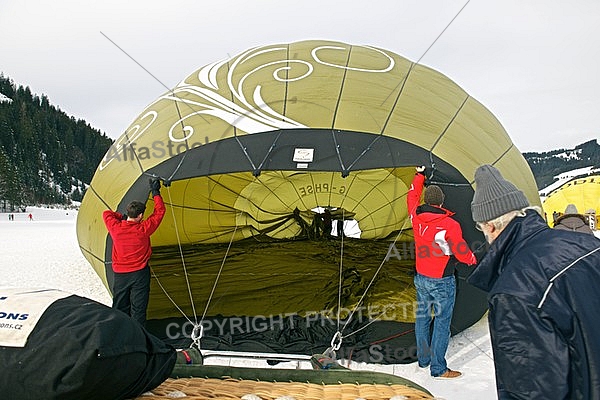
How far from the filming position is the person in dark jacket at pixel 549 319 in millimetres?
1496

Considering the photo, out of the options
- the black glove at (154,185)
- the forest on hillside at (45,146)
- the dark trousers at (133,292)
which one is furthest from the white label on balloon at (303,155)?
the forest on hillside at (45,146)

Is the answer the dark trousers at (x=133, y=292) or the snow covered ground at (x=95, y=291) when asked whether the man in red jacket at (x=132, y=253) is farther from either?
the snow covered ground at (x=95, y=291)

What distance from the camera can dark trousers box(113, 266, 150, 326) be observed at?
14.9 ft

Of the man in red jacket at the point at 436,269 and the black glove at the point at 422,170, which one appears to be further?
the black glove at the point at 422,170

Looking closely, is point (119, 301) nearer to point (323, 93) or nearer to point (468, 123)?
point (323, 93)

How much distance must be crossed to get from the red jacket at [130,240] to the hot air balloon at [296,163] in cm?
20

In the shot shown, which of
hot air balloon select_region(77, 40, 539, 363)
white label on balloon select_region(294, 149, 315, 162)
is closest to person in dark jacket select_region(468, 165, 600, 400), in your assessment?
hot air balloon select_region(77, 40, 539, 363)

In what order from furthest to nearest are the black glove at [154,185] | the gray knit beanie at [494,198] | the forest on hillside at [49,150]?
1. the forest on hillside at [49,150]
2. the black glove at [154,185]
3. the gray knit beanie at [494,198]

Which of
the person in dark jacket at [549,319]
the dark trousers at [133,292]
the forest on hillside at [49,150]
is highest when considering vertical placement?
the forest on hillside at [49,150]

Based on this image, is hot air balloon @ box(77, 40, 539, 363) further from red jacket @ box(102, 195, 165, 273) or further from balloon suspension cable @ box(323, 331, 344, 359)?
red jacket @ box(102, 195, 165, 273)

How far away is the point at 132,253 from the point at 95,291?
240 centimetres

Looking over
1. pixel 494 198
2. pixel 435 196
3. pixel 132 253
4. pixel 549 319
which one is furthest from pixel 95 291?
pixel 549 319

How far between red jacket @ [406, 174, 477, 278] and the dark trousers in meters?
2.27

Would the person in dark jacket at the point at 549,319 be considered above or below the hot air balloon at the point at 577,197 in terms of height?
below
